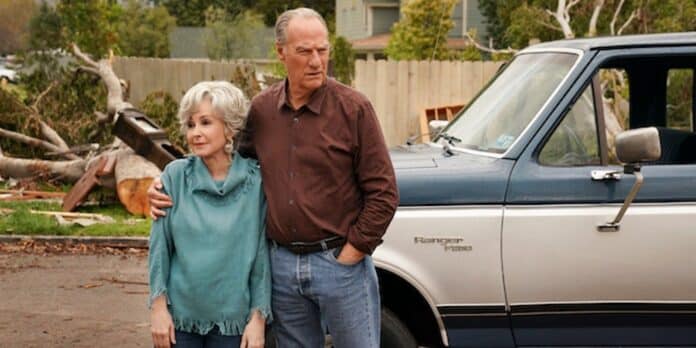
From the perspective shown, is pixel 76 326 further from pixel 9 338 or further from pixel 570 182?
pixel 570 182

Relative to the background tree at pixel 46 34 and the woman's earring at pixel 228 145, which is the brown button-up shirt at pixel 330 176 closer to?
the woman's earring at pixel 228 145

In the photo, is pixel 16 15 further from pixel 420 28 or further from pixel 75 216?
pixel 75 216

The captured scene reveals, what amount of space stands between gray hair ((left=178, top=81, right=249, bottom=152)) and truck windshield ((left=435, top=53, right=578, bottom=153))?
2.10 metres

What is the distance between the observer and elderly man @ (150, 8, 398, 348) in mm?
4285

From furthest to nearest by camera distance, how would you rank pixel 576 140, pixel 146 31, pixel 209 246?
pixel 146 31 < pixel 576 140 < pixel 209 246

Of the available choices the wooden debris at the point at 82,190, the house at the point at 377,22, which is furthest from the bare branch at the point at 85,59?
the house at the point at 377,22

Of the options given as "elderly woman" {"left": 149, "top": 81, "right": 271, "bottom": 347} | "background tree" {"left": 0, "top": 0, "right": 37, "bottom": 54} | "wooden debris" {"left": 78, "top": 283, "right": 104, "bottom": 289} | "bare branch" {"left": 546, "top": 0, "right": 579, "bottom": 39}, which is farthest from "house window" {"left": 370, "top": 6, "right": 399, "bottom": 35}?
"elderly woman" {"left": 149, "top": 81, "right": 271, "bottom": 347}

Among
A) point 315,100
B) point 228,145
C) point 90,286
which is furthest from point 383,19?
point 228,145

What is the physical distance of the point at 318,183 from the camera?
431cm

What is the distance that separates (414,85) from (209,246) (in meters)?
12.6

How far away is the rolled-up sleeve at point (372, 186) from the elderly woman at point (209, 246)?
0.37 metres

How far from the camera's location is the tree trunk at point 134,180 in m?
13.4

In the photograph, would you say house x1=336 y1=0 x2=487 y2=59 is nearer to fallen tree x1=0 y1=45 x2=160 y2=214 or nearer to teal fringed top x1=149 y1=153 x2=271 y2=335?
fallen tree x1=0 y1=45 x2=160 y2=214

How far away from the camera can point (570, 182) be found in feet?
18.8
